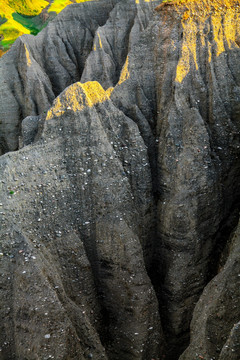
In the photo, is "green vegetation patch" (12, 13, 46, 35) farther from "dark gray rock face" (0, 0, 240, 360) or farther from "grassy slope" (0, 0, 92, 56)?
"dark gray rock face" (0, 0, 240, 360)

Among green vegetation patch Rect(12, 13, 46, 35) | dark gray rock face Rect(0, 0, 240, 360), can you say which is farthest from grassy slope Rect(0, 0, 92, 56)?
dark gray rock face Rect(0, 0, 240, 360)

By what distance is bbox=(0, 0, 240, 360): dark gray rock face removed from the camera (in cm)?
1029

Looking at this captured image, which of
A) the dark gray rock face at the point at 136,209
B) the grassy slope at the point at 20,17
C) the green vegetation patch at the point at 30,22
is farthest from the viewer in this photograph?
the green vegetation patch at the point at 30,22

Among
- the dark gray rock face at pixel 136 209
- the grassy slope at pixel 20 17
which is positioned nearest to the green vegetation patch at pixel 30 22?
the grassy slope at pixel 20 17

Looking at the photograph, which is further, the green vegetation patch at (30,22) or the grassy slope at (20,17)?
the green vegetation patch at (30,22)

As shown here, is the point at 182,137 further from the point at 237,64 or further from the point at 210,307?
the point at 210,307

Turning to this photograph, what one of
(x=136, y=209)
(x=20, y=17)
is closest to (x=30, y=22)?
(x=20, y=17)

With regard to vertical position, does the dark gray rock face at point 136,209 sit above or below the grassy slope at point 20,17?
below

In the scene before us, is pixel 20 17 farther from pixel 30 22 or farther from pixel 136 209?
pixel 136 209

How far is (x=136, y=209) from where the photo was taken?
13516 millimetres

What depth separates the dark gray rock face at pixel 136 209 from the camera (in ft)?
33.8

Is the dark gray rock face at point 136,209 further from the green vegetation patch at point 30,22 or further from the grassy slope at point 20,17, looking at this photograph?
the green vegetation patch at point 30,22

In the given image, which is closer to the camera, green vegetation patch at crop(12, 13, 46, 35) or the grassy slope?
the grassy slope

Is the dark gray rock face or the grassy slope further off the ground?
the grassy slope
